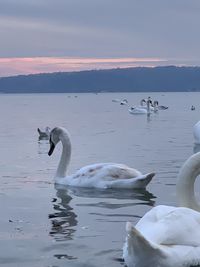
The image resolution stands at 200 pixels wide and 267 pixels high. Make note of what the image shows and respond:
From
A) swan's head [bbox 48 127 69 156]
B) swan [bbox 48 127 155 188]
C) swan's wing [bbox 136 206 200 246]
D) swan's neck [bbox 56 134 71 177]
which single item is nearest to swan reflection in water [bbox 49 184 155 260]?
swan [bbox 48 127 155 188]

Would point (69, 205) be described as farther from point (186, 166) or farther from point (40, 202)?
point (186, 166)

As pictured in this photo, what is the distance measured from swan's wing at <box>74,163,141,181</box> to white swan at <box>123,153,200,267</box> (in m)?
5.58

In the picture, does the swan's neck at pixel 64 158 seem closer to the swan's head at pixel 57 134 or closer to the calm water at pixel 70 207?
the swan's head at pixel 57 134

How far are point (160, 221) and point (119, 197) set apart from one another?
519cm

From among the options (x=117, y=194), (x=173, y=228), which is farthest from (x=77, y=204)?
(x=173, y=228)

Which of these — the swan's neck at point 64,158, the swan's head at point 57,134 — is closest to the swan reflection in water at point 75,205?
the swan's neck at point 64,158

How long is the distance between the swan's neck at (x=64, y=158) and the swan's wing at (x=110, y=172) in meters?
0.94

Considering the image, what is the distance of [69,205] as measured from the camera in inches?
468

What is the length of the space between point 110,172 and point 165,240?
648 cm

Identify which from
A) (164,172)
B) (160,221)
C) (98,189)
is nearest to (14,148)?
(164,172)

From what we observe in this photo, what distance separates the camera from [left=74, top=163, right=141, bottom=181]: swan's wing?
13.4 meters

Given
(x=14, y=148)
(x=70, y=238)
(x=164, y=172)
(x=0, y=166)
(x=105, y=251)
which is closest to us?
(x=105, y=251)

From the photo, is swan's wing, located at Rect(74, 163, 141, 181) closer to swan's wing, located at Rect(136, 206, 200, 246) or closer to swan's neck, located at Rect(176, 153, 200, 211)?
swan's neck, located at Rect(176, 153, 200, 211)

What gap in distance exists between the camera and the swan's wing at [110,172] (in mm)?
13398
